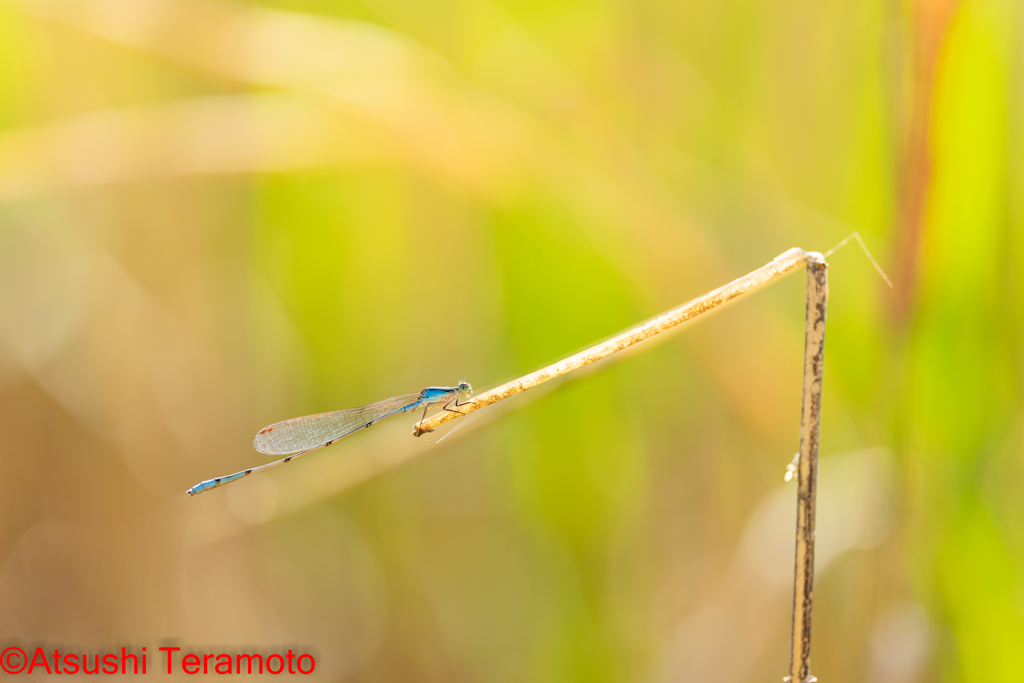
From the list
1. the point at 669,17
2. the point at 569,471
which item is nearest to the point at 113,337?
the point at 569,471

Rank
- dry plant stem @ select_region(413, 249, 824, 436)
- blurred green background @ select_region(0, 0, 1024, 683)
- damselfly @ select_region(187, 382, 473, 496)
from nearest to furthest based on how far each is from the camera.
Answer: dry plant stem @ select_region(413, 249, 824, 436), blurred green background @ select_region(0, 0, 1024, 683), damselfly @ select_region(187, 382, 473, 496)

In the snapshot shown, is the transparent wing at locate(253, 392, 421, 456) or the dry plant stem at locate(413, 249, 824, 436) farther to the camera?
the transparent wing at locate(253, 392, 421, 456)

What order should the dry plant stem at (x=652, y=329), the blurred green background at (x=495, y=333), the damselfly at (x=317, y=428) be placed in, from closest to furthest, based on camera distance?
the dry plant stem at (x=652, y=329)
the blurred green background at (x=495, y=333)
the damselfly at (x=317, y=428)

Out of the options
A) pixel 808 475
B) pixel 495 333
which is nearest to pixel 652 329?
pixel 808 475

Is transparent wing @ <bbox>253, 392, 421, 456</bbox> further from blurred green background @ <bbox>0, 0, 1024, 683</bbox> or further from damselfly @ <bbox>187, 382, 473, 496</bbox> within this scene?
blurred green background @ <bbox>0, 0, 1024, 683</bbox>

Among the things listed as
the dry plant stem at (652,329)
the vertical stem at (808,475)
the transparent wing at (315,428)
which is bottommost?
the vertical stem at (808,475)

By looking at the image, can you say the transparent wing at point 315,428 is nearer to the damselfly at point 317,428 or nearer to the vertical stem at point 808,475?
the damselfly at point 317,428

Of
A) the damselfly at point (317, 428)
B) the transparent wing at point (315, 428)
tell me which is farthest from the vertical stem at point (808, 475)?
the transparent wing at point (315, 428)

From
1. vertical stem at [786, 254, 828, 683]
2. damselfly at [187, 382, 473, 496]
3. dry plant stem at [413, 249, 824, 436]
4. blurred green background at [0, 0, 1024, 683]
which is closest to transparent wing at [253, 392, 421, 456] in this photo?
damselfly at [187, 382, 473, 496]
